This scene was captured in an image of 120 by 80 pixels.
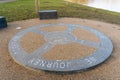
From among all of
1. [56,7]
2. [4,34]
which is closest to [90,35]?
[4,34]

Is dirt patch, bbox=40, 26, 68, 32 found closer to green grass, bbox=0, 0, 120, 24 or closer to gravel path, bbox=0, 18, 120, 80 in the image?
gravel path, bbox=0, 18, 120, 80

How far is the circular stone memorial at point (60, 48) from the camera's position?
21.7 feet

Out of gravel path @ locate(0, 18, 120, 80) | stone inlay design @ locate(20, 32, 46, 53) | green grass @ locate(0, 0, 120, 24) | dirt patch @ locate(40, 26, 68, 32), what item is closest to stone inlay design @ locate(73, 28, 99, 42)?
dirt patch @ locate(40, 26, 68, 32)

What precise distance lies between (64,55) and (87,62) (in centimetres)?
98

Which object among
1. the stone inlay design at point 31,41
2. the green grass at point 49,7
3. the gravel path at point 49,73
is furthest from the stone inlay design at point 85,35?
the green grass at point 49,7

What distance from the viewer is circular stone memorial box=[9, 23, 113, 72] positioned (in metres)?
6.62

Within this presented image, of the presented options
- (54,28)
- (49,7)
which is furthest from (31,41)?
(49,7)

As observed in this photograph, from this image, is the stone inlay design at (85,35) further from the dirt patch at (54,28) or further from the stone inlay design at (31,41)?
the stone inlay design at (31,41)

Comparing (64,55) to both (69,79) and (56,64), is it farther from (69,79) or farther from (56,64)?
(69,79)

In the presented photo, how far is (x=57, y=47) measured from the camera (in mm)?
7730

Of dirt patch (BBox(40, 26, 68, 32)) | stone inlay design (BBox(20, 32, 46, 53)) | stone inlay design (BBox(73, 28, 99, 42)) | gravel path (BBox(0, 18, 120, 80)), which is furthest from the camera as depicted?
dirt patch (BBox(40, 26, 68, 32))

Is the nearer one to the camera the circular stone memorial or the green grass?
the circular stone memorial

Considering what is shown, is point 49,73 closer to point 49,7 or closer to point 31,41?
point 31,41

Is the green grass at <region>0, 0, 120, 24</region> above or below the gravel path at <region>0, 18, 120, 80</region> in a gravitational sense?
above
